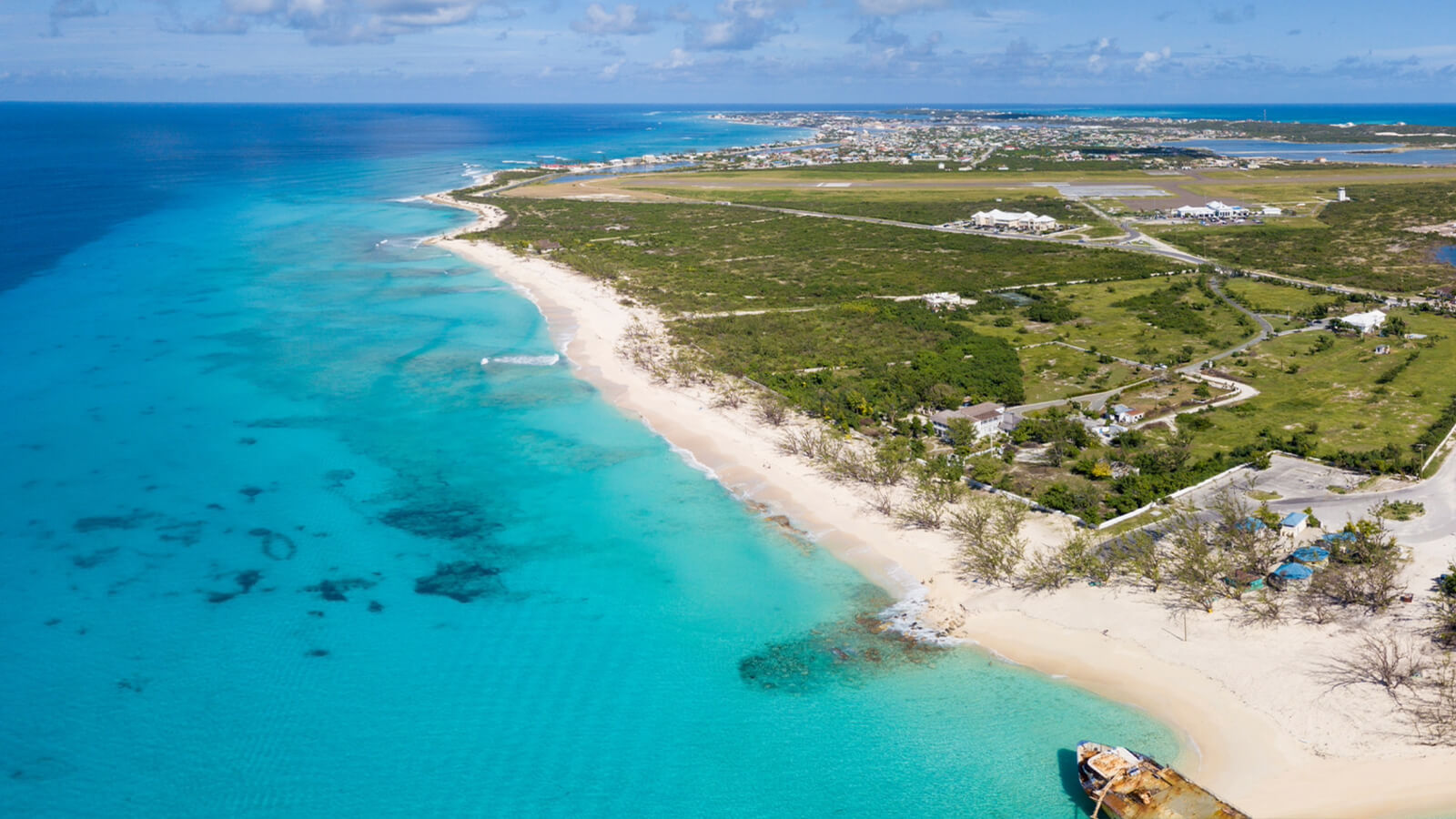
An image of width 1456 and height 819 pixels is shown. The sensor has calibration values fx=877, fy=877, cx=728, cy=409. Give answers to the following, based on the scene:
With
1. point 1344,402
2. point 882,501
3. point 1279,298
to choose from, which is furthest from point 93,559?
point 1279,298

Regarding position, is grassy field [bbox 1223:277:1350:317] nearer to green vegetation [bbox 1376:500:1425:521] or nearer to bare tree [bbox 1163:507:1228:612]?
green vegetation [bbox 1376:500:1425:521]

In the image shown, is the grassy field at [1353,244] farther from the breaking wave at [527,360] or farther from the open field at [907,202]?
the breaking wave at [527,360]

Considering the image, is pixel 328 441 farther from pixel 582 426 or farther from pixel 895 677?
pixel 895 677

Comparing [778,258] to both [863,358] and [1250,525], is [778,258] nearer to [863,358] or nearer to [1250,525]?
[863,358]

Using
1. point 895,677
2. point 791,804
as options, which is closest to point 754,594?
point 895,677

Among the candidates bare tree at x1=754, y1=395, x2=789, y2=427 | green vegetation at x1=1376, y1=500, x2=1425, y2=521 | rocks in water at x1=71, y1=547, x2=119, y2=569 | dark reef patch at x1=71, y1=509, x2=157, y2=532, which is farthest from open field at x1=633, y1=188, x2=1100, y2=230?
rocks in water at x1=71, y1=547, x2=119, y2=569

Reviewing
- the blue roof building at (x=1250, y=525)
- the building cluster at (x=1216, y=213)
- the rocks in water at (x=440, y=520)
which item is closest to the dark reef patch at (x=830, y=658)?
the blue roof building at (x=1250, y=525)
